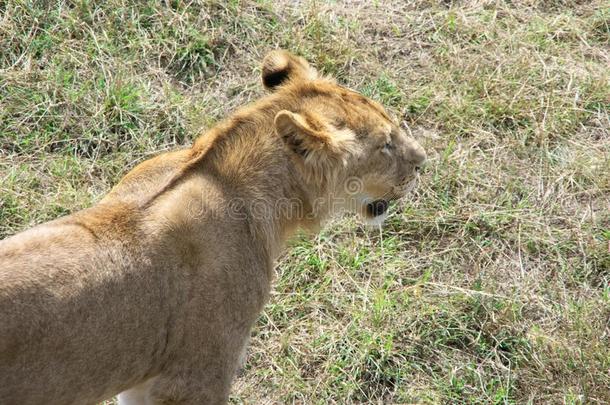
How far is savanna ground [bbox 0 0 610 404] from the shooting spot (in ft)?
15.8

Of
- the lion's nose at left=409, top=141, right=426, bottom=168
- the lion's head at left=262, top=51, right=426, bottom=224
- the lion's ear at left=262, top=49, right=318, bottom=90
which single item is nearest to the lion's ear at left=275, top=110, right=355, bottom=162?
the lion's head at left=262, top=51, right=426, bottom=224

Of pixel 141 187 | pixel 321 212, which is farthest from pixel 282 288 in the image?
pixel 141 187

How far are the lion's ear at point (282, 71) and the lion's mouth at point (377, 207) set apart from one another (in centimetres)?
69

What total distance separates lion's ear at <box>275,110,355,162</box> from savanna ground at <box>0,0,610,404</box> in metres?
1.22

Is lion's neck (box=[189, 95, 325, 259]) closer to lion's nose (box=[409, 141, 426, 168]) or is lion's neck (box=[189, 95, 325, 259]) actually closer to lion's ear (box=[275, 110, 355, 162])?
lion's ear (box=[275, 110, 355, 162])

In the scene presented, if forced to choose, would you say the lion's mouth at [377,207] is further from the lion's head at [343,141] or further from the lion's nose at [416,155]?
the lion's nose at [416,155]

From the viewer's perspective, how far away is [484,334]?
16.0 ft

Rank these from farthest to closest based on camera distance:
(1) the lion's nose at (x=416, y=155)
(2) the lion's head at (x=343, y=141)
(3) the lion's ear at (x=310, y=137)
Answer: (1) the lion's nose at (x=416, y=155) < (2) the lion's head at (x=343, y=141) < (3) the lion's ear at (x=310, y=137)

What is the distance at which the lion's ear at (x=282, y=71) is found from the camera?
439cm

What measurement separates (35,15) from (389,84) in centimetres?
241

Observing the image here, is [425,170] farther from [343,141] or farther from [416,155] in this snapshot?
[343,141]

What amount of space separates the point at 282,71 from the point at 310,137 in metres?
0.55

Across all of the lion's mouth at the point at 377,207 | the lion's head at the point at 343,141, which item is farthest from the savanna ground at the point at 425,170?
the lion's head at the point at 343,141

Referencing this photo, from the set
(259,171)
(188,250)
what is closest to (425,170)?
(259,171)
